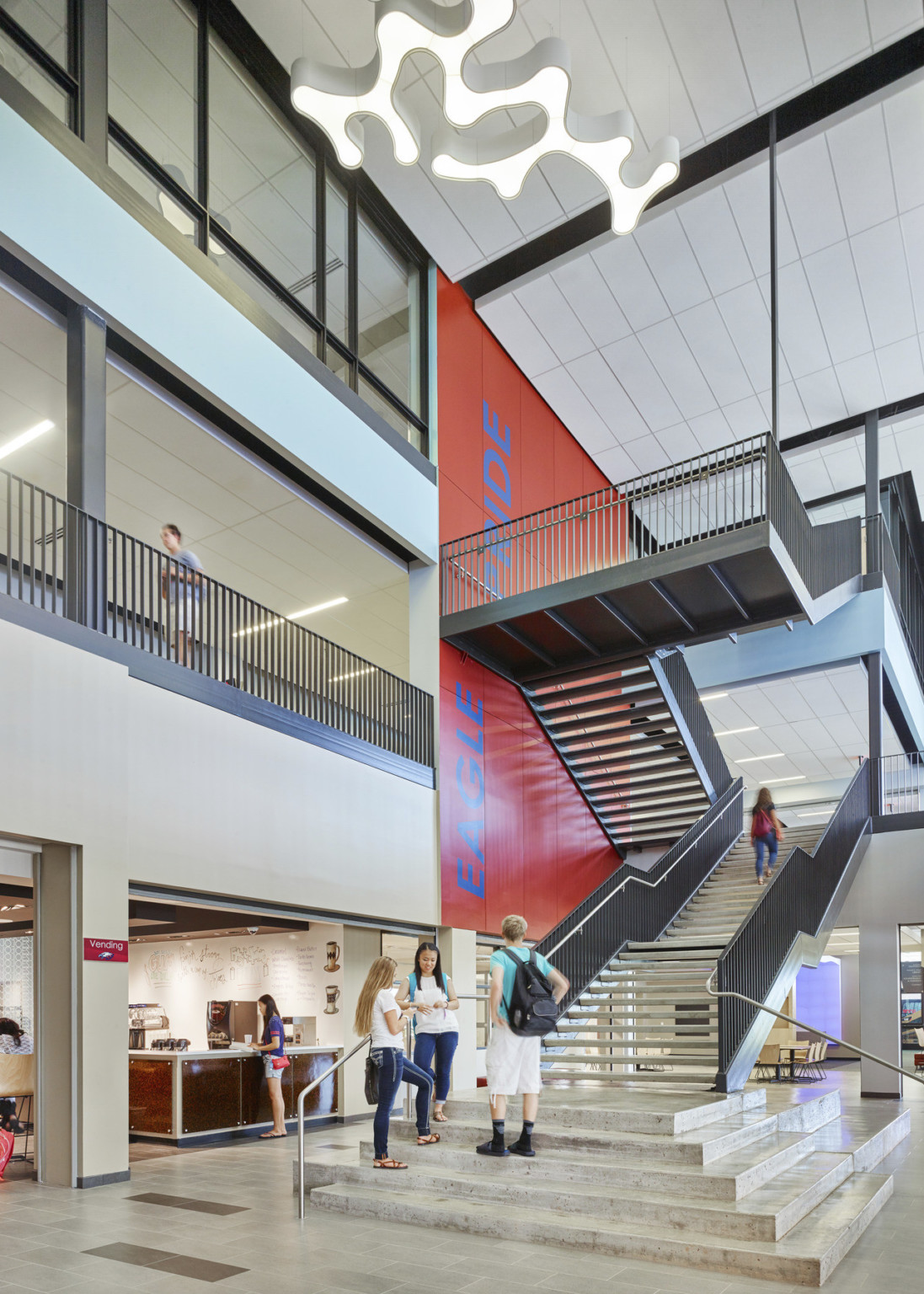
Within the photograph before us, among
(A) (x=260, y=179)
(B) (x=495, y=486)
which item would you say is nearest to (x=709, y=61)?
(A) (x=260, y=179)

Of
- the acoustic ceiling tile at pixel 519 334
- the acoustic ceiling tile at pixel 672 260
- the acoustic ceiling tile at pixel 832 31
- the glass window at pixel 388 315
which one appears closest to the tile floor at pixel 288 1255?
the glass window at pixel 388 315

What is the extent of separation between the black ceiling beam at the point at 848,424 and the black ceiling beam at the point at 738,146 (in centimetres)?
512

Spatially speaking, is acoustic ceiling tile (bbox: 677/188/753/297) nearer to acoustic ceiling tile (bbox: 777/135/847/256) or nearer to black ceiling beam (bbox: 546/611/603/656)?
acoustic ceiling tile (bbox: 777/135/847/256)

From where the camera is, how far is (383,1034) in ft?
21.6

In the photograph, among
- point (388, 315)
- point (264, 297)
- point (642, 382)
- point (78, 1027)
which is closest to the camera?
point (78, 1027)

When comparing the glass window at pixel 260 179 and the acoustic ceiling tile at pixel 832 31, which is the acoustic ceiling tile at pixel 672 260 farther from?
the glass window at pixel 260 179

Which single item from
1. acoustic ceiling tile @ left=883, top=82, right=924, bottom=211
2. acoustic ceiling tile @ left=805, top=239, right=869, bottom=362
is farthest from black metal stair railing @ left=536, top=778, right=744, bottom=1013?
acoustic ceiling tile @ left=883, top=82, right=924, bottom=211

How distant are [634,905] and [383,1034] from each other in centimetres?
549

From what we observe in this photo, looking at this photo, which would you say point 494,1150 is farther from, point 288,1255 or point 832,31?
point 832,31

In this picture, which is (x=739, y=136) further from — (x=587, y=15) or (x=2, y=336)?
(x=2, y=336)

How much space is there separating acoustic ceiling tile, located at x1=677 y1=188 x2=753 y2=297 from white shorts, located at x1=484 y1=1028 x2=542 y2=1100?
1010 cm

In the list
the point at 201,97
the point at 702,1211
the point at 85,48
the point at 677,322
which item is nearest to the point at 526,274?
the point at 677,322

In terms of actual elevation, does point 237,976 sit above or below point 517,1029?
below

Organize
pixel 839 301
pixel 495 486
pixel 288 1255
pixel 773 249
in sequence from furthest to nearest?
pixel 495 486 < pixel 839 301 < pixel 773 249 < pixel 288 1255
